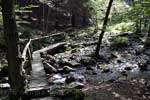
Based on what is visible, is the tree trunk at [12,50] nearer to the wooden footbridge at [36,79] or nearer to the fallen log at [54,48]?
the wooden footbridge at [36,79]

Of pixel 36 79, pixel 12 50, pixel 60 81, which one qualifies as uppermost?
pixel 12 50

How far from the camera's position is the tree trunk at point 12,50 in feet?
23.3

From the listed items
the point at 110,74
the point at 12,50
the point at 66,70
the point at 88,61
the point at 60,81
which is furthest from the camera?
the point at 88,61

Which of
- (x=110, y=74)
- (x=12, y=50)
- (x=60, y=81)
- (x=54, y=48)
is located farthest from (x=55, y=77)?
(x=54, y=48)

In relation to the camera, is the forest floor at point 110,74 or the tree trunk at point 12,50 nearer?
the tree trunk at point 12,50

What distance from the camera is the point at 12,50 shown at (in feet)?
24.1

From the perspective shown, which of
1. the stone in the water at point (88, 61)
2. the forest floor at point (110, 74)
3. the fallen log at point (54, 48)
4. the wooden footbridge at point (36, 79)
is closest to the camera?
the wooden footbridge at point (36, 79)

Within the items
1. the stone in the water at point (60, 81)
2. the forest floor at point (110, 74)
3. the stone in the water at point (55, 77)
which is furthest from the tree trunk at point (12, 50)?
the stone in the water at point (55, 77)

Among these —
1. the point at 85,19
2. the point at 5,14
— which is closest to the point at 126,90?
the point at 5,14

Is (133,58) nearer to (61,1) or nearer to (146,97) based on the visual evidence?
(146,97)

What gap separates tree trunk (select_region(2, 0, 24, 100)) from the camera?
7.11m

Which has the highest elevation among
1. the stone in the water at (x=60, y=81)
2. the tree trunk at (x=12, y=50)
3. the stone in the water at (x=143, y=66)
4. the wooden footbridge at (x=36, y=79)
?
the tree trunk at (x=12, y=50)

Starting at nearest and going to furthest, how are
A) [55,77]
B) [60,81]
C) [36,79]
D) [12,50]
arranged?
1. [12,50]
2. [36,79]
3. [60,81]
4. [55,77]

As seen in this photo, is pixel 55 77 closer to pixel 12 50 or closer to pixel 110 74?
pixel 110 74
